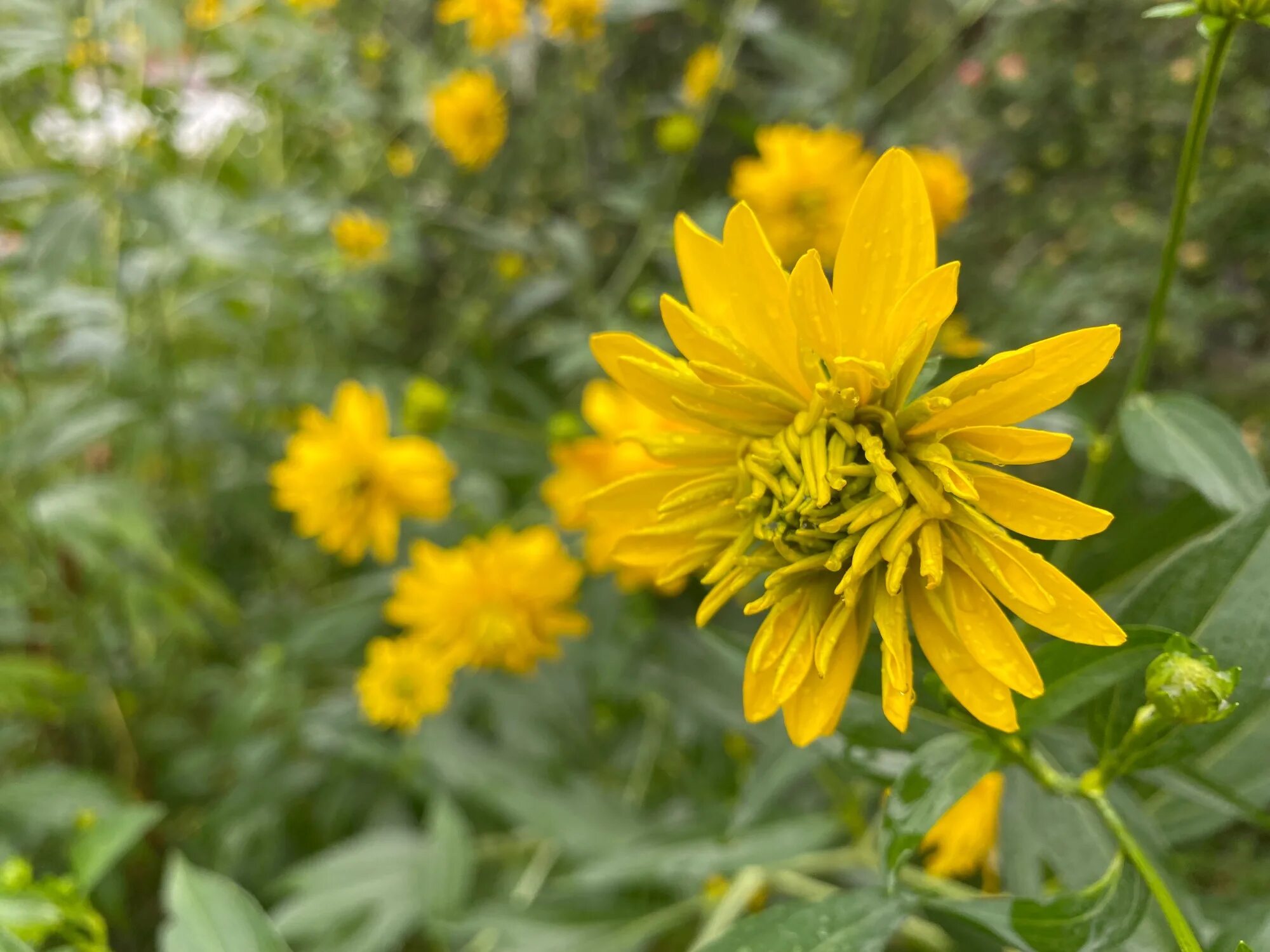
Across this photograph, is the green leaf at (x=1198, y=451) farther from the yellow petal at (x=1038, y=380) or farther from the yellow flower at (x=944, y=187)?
the yellow flower at (x=944, y=187)

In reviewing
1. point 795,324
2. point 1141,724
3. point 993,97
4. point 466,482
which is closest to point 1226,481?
point 1141,724

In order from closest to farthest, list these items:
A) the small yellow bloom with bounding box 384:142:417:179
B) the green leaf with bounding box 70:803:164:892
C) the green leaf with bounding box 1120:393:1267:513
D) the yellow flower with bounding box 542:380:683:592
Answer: the green leaf with bounding box 1120:393:1267:513 → the green leaf with bounding box 70:803:164:892 → the yellow flower with bounding box 542:380:683:592 → the small yellow bloom with bounding box 384:142:417:179

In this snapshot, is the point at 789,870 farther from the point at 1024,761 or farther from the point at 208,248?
the point at 208,248

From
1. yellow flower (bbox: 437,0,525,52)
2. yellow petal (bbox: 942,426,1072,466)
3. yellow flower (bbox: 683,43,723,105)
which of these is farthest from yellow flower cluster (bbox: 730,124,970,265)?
yellow petal (bbox: 942,426,1072,466)

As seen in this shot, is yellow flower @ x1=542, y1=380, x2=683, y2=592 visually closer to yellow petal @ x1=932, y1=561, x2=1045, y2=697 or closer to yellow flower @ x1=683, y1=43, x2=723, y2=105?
yellow petal @ x1=932, y1=561, x2=1045, y2=697

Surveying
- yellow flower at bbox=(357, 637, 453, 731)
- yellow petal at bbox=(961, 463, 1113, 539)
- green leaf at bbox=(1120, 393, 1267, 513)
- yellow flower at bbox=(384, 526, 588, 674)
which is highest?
yellow petal at bbox=(961, 463, 1113, 539)

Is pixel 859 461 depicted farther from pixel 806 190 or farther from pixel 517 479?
pixel 517 479

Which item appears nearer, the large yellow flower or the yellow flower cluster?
the large yellow flower
